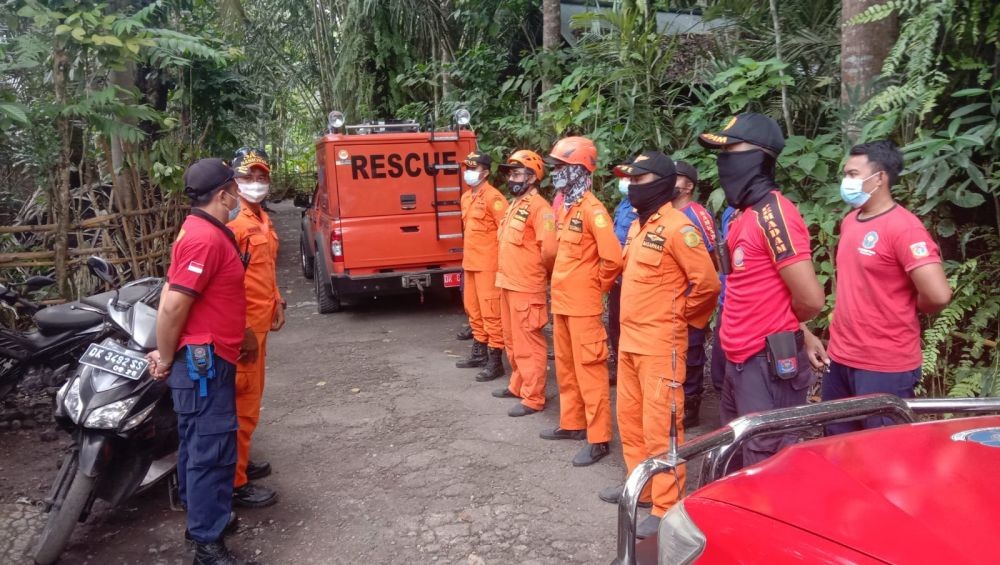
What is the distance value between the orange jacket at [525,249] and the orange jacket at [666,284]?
62.9 inches

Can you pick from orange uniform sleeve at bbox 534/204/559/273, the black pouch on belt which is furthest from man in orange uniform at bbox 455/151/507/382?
the black pouch on belt

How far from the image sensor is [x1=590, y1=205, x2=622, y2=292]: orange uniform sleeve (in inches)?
173

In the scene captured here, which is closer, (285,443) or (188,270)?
(188,270)

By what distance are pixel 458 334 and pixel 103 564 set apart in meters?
4.70

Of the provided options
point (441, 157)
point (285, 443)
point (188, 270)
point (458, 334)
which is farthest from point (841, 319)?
point (441, 157)

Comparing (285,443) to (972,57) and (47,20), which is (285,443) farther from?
(972,57)

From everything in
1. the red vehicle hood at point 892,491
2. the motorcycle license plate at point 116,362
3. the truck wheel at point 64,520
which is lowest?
the truck wheel at point 64,520

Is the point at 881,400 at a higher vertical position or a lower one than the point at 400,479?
higher

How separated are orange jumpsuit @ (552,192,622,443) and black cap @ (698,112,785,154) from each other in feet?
4.19

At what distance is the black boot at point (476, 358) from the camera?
266 inches

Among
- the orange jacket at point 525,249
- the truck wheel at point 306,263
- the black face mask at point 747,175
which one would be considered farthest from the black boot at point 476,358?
the truck wheel at point 306,263

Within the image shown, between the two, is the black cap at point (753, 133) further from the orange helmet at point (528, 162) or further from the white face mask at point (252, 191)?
the white face mask at point (252, 191)

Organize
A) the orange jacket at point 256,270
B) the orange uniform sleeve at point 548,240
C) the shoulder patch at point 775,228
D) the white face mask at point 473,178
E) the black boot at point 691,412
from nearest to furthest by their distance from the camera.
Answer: the shoulder patch at point 775,228 → the orange jacket at point 256,270 → the orange uniform sleeve at point 548,240 → the black boot at point 691,412 → the white face mask at point 473,178

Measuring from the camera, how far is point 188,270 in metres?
3.16
